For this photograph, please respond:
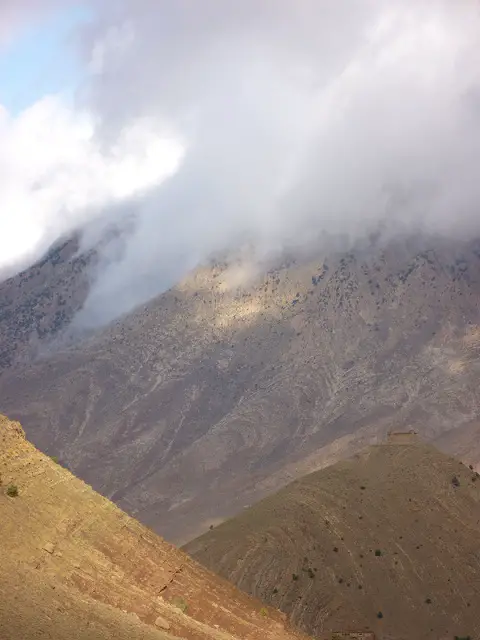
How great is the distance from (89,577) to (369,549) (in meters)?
32.6

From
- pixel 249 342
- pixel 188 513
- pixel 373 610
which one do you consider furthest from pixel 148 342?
pixel 373 610

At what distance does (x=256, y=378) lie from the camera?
15412 centimetres

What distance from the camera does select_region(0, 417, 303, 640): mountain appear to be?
72.6ft

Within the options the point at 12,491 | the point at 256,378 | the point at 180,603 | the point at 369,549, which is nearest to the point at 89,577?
the point at 180,603

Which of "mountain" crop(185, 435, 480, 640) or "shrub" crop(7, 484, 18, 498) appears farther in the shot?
"mountain" crop(185, 435, 480, 640)

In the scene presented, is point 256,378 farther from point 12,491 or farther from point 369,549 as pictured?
point 12,491

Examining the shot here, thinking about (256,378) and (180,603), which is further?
(256,378)

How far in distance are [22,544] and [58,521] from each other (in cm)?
184

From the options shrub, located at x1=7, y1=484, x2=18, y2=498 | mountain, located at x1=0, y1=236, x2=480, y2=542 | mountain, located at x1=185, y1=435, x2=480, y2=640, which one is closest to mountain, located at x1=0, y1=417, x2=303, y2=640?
shrub, located at x1=7, y1=484, x2=18, y2=498

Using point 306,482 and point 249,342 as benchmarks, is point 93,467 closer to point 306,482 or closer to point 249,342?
point 249,342

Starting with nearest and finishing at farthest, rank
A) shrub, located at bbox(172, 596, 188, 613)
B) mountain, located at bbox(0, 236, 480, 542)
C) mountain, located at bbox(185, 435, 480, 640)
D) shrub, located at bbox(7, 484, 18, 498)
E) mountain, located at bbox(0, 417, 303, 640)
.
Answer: mountain, located at bbox(0, 417, 303, 640) < shrub, located at bbox(7, 484, 18, 498) < shrub, located at bbox(172, 596, 188, 613) < mountain, located at bbox(185, 435, 480, 640) < mountain, located at bbox(0, 236, 480, 542)

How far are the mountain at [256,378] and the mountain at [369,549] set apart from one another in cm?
5596

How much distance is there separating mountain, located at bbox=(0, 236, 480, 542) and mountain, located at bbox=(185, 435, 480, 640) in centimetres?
5596

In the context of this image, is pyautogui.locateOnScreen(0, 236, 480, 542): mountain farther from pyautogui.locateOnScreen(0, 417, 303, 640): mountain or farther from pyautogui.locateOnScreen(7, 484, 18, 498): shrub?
pyautogui.locateOnScreen(7, 484, 18, 498): shrub
